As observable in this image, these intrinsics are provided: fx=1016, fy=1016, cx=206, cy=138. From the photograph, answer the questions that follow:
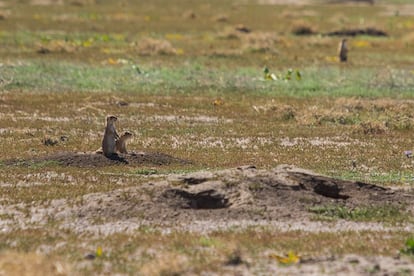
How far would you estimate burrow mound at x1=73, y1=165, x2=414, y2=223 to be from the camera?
14.5m

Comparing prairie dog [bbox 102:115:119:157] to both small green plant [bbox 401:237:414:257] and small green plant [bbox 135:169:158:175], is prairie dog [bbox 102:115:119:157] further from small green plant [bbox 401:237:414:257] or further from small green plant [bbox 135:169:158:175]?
small green plant [bbox 401:237:414:257]

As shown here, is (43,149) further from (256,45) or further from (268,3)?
(268,3)

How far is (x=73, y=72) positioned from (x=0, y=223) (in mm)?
18802

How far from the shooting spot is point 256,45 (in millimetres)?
41594

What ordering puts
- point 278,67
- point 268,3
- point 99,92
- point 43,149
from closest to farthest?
point 43,149 → point 99,92 → point 278,67 → point 268,3

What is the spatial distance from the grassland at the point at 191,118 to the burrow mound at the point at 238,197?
0.50 m

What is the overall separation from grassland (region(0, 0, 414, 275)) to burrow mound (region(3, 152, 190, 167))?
28cm

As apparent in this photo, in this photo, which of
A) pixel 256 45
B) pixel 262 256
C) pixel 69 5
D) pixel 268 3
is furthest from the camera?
pixel 268 3

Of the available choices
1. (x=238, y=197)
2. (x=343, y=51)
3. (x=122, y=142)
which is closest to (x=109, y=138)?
(x=122, y=142)

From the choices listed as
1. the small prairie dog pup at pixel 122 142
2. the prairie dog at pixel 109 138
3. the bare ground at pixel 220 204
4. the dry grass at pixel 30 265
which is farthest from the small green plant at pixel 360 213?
the small prairie dog pup at pixel 122 142

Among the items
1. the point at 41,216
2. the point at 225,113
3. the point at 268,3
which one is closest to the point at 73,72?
the point at 225,113

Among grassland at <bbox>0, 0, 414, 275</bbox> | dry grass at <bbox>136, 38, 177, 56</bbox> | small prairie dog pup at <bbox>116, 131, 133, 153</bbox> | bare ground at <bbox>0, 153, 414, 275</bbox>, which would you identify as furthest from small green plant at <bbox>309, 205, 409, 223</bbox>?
dry grass at <bbox>136, 38, 177, 56</bbox>

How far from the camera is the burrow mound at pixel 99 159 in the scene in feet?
61.5

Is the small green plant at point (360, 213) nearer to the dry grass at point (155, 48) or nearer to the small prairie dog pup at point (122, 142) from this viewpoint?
the small prairie dog pup at point (122, 142)
